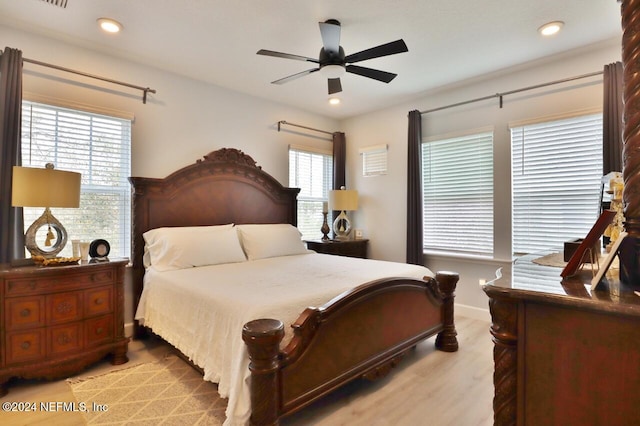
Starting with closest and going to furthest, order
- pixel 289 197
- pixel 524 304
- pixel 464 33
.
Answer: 1. pixel 524 304
2. pixel 464 33
3. pixel 289 197

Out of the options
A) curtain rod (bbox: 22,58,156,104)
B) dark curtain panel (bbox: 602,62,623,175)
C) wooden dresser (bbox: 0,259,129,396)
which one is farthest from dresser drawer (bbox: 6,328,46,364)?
dark curtain panel (bbox: 602,62,623,175)

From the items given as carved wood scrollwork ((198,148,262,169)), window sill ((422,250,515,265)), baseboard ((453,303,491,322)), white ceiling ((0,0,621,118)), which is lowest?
baseboard ((453,303,491,322))

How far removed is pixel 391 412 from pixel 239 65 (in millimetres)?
3381

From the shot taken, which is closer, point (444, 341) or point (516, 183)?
point (444, 341)

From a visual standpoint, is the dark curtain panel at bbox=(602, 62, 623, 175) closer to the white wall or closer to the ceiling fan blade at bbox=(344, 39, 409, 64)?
the white wall

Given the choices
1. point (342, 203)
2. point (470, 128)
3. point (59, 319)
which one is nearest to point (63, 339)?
point (59, 319)

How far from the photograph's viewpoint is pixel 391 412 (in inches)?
81.3

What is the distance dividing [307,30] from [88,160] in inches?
92.2

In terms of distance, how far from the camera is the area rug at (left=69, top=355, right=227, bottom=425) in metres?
1.97

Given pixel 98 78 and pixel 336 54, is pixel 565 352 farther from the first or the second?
pixel 98 78

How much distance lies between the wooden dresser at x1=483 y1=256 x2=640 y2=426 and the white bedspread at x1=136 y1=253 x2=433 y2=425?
118 centimetres

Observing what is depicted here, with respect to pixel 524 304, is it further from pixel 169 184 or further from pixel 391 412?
pixel 169 184

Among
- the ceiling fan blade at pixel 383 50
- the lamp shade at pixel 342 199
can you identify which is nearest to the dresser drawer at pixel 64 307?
the ceiling fan blade at pixel 383 50

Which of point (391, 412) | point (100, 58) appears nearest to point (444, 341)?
point (391, 412)
